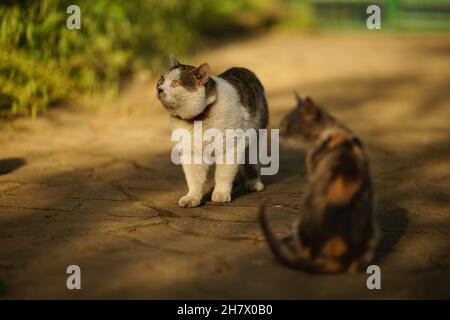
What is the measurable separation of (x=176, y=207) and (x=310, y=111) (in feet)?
4.69

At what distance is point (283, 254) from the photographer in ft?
12.0

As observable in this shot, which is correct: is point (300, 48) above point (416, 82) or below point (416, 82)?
above

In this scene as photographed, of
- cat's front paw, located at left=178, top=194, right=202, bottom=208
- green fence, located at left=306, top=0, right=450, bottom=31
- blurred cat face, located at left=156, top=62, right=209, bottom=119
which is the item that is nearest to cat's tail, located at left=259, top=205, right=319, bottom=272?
cat's front paw, located at left=178, top=194, right=202, bottom=208

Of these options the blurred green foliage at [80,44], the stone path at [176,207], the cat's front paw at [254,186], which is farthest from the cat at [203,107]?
the blurred green foliage at [80,44]

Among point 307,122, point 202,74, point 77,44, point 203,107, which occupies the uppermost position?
point 77,44

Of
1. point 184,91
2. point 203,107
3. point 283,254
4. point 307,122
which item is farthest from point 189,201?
point 283,254

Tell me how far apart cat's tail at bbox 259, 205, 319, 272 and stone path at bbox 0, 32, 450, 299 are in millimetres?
64

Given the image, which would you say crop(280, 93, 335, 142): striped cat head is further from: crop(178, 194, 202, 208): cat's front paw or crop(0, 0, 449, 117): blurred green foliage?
crop(0, 0, 449, 117): blurred green foliage

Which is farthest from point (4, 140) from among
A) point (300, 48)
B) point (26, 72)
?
point (300, 48)

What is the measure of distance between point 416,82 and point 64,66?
4602mm

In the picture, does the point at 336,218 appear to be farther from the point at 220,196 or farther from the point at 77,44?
the point at 77,44

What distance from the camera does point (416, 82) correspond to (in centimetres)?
974

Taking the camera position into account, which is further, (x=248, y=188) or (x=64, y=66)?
(x=64, y=66)

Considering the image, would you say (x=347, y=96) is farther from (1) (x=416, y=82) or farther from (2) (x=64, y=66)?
(2) (x=64, y=66)
